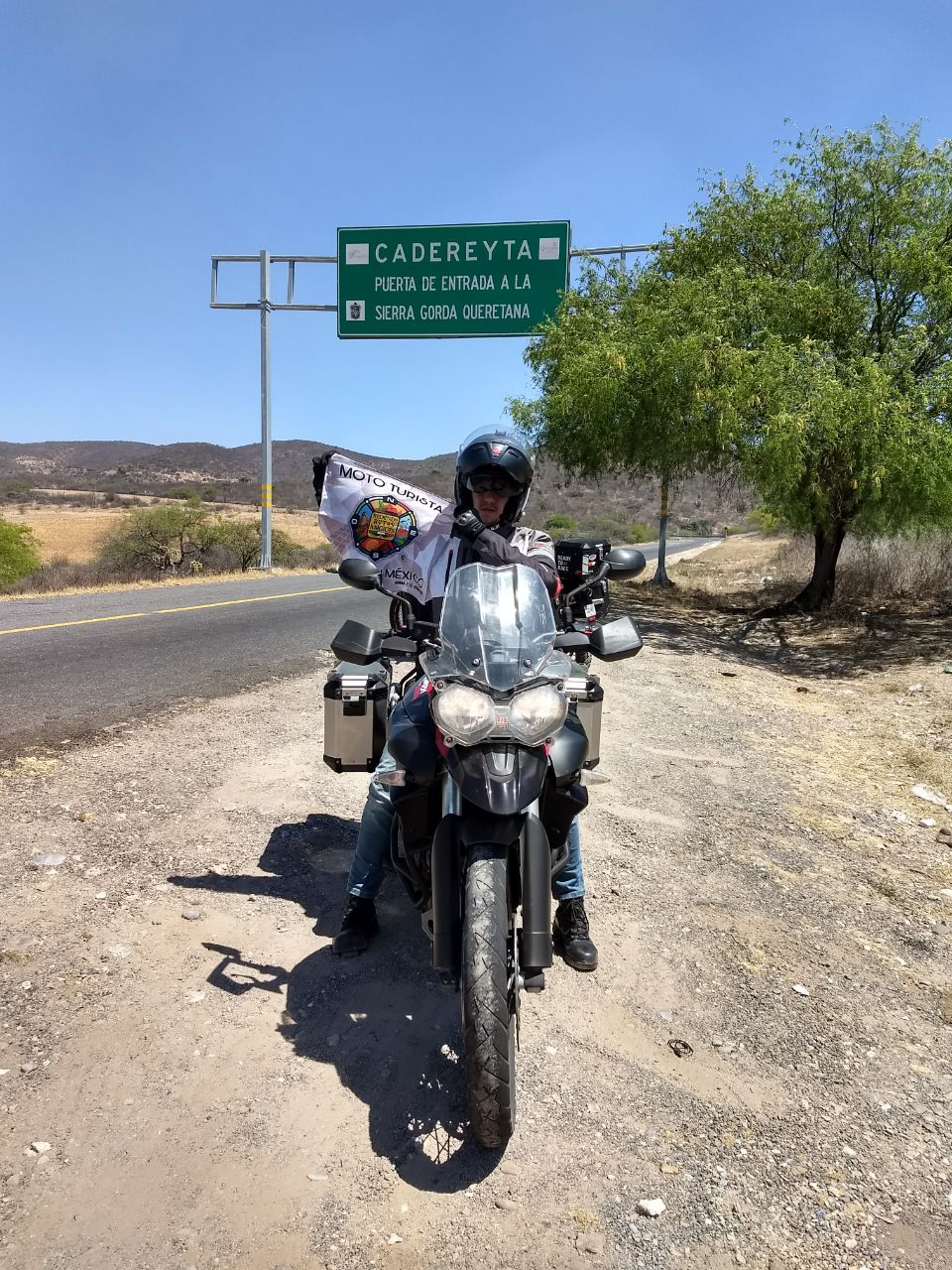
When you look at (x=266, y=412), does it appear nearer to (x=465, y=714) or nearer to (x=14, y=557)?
(x=14, y=557)

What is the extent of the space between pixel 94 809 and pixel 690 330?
412 inches

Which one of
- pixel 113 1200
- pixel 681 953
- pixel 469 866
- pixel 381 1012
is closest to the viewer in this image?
pixel 113 1200

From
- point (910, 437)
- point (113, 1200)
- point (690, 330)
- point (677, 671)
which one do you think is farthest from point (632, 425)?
point (113, 1200)

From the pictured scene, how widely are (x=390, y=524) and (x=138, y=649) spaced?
6.74 meters

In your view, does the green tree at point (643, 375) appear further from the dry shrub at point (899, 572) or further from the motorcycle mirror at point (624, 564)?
the motorcycle mirror at point (624, 564)

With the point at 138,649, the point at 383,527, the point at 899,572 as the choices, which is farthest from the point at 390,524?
the point at 899,572

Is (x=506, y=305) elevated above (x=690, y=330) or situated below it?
above

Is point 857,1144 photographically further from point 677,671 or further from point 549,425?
point 549,425

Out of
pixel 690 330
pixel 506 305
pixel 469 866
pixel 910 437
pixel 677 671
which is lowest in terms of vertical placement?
pixel 677 671

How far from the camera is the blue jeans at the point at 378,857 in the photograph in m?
3.23

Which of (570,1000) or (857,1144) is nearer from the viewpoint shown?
(857,1144)

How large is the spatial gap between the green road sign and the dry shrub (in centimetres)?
801

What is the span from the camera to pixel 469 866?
2307 mm

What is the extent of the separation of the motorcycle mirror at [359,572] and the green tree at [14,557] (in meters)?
20.4
